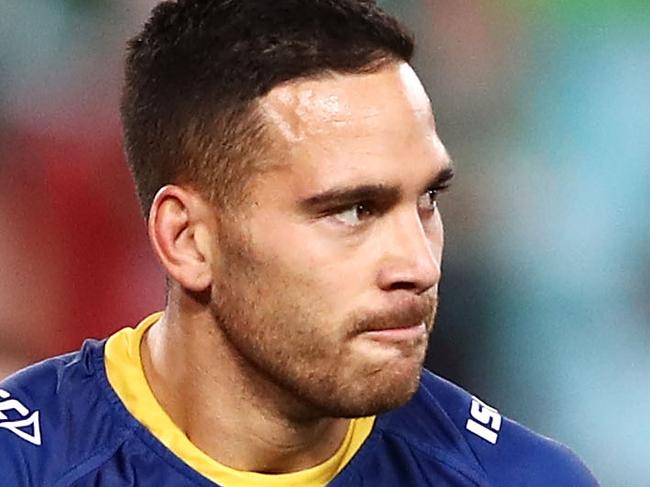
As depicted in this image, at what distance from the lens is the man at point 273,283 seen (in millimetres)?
1032

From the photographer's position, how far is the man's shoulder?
1179mm

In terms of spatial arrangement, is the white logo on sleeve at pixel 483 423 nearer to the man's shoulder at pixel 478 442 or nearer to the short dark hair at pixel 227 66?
the man's shoulder at pixel 478 442

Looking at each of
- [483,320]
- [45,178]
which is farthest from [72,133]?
[483,320]

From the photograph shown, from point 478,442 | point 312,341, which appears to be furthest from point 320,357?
point 478,442

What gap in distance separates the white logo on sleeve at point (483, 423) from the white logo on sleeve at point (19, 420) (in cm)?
40

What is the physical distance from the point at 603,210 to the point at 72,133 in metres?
0.71

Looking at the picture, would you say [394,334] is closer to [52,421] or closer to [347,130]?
[347,130]

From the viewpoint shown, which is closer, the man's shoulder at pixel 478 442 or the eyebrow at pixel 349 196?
the eyebrow at pixel 349 196

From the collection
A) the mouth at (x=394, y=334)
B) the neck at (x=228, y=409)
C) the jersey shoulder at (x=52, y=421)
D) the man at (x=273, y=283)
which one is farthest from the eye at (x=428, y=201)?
the jersey shoulder at (x=52, y=421)

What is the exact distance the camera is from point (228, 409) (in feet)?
3.73

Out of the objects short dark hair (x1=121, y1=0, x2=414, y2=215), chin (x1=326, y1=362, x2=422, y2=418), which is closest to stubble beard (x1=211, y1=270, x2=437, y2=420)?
chin (x1=326, y1=362, x2=422, y2=418)

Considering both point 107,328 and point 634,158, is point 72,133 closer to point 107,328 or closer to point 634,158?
point 107,328

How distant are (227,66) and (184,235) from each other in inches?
6.0

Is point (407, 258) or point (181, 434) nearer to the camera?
point (407, 258)
